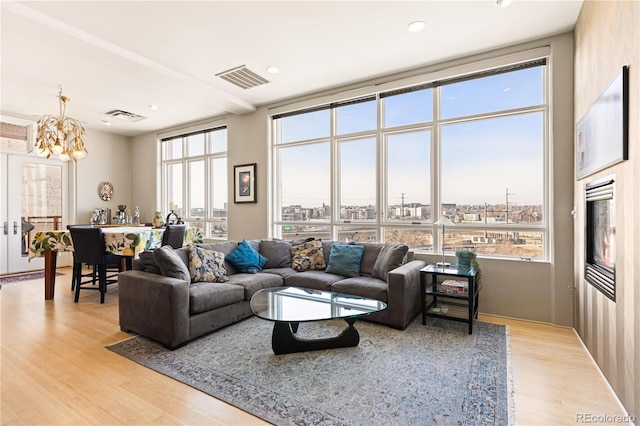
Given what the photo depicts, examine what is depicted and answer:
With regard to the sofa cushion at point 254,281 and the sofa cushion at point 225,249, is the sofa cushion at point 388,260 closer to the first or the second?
the sofa cushion at point 254,281

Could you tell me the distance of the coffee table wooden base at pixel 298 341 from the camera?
264 cm

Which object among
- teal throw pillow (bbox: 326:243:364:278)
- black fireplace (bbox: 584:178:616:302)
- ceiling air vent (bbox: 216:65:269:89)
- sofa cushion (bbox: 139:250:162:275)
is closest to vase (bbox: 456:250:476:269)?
black fireplace (bbox: 584:178:616:302)

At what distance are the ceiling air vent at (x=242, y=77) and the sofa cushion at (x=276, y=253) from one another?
7.32ft

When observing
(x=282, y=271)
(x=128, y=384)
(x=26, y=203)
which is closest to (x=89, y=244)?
(x=282, y=271)

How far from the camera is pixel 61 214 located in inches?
262

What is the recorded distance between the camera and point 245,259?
13.3ft

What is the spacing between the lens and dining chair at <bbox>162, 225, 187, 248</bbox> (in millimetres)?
4332

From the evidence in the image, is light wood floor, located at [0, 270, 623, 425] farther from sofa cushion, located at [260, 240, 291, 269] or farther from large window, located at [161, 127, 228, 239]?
large window, located at [161, 127, 228, 239]

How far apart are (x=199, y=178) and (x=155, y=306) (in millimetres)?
4188

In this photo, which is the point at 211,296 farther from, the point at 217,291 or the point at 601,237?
the point at 601,237

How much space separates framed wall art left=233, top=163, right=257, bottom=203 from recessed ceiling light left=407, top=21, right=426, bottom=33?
3.28 metres

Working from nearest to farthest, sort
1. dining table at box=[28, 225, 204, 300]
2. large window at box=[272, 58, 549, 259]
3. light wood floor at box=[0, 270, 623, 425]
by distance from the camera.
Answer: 1. light wood floor at box=[0, 270, 623, 425]
2. large window at box=[272, 58, 549, 259]
3. dining table at box=[28, 225, 204, 300]

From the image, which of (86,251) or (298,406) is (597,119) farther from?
(86,251)

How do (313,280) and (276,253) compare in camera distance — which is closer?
(313,280)
